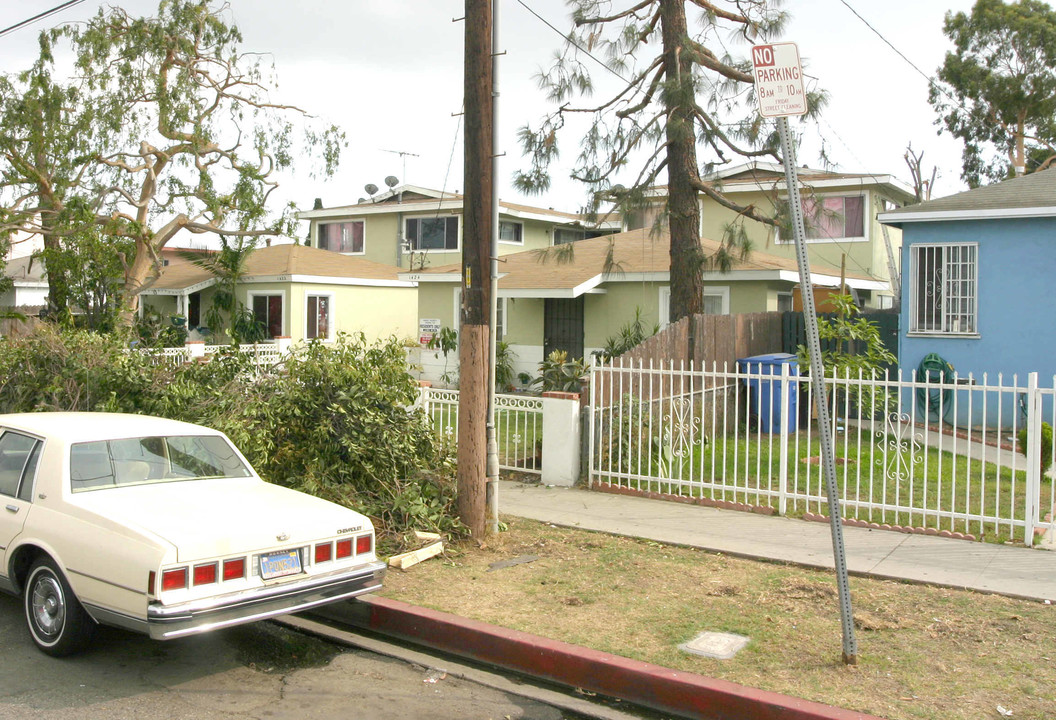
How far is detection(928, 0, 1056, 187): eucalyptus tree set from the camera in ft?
106

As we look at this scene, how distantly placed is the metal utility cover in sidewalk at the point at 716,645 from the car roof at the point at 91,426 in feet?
12.6

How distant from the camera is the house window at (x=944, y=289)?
14595mm

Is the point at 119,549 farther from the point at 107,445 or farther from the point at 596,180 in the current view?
the point at 596,180

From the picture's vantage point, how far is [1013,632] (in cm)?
585

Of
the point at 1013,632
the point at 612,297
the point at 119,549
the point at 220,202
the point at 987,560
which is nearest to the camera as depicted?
the point at 119,549

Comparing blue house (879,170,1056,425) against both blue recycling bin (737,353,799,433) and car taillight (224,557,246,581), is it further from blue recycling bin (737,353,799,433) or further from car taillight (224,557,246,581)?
car taillight (224,557,246,581)

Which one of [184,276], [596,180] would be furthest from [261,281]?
[596,180]

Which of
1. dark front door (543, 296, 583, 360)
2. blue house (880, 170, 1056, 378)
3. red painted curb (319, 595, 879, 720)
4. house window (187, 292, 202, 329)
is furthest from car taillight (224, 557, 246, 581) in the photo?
house window (187, 292, 202, 329)

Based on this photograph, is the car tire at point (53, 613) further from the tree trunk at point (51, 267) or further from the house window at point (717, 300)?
the tree trunk at point (51, 267)

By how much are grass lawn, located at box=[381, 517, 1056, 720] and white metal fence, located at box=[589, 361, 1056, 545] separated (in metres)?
1.51

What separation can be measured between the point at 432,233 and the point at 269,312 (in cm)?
634

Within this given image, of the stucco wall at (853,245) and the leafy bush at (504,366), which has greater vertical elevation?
the stucco wall at (853,245)

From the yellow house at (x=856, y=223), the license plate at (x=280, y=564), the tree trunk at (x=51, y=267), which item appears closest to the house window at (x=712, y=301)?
the yellow house at (x=856, y=223)

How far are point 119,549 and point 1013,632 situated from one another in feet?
17.9
